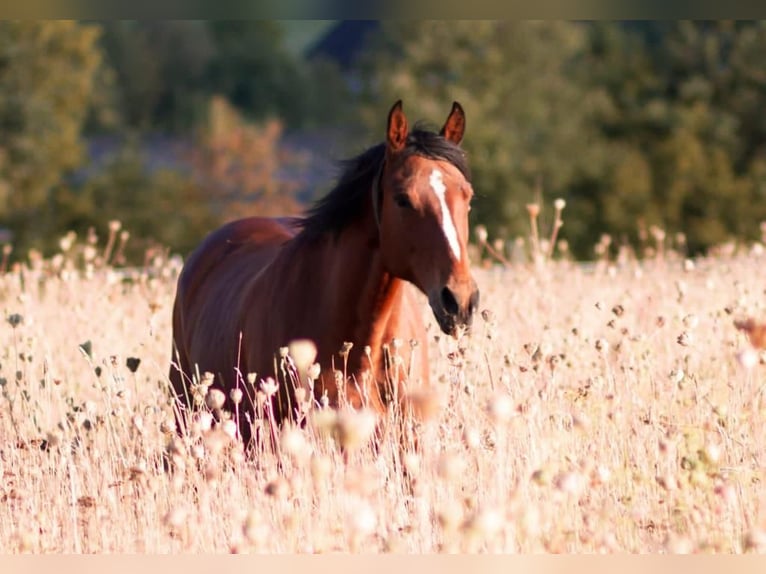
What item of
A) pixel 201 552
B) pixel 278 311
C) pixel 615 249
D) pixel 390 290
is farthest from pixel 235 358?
pixel 615 249

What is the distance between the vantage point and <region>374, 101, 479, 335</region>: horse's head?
17.5ft

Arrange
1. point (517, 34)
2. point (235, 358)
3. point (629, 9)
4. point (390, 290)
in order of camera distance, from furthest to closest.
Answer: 1. point (517, 34)
2. point (235, 358)
3. point (390, 290)
4. point (629, 9)

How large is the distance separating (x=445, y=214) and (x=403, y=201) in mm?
228

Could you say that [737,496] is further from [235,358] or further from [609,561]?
[235,358]

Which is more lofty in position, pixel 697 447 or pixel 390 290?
pixel 390 290

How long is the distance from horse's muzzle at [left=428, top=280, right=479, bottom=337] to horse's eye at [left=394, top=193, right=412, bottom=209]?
460mm

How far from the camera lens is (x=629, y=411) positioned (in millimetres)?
6430

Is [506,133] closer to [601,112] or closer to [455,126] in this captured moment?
[601,112]

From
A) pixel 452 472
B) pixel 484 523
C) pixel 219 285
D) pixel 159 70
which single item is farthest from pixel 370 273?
pixel 159 70

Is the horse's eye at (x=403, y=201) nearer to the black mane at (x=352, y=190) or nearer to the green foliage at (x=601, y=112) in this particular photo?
the black mane at (x=352, y=190)

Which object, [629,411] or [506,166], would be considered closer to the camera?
[629,411]

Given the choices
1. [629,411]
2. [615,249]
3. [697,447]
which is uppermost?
[615,249]

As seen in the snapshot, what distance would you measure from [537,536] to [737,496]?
95 centimetres

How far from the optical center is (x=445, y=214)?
5512 millimetres
